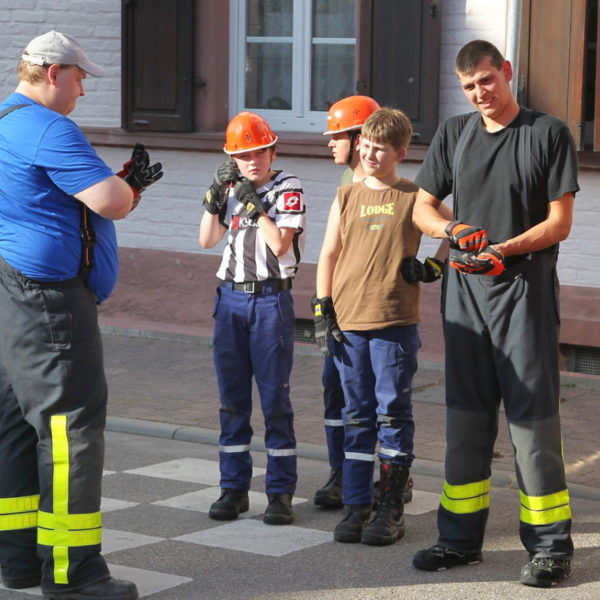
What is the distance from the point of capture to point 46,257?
513cm

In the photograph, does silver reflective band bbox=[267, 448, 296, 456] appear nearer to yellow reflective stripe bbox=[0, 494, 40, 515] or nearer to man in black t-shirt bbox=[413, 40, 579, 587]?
man in black t-shirt bbox=[413, 40, 579, 587]

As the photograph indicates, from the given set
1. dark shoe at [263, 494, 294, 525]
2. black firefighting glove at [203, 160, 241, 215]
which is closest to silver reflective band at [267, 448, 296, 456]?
dark shoe at [263, 494, 294, 525]

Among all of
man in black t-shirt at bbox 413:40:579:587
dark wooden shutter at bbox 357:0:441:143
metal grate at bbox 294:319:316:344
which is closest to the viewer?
man in black t-shirt at bbox 413:40:579:587

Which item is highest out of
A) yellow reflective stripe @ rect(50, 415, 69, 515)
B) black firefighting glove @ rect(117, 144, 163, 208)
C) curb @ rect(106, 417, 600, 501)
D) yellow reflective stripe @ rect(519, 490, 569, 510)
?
black firefighting glove @ rect(117, 144, 163, 208)

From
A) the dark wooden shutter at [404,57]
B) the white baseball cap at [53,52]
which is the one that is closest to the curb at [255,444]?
the white baseball cap at [53,52]

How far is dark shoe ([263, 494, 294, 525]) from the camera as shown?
6375mm

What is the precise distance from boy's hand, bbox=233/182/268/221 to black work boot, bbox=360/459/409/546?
125cm

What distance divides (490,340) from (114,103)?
24.4 ft

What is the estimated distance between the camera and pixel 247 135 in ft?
21.0

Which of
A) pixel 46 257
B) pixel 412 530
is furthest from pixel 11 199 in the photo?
pixel 412 530

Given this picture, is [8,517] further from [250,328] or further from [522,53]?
[522,53]

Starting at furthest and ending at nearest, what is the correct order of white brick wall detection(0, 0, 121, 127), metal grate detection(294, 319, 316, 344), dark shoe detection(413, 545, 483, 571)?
white brick wall detection(0, 0, 121, 127), metal grate detection(294, 319, 316, 344), dark shoe detection(413, 545, 483, 571)

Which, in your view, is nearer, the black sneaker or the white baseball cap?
the white baseball cap

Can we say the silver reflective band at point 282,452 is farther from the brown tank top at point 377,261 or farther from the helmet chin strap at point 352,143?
the helmet chin strap at point 352,143
